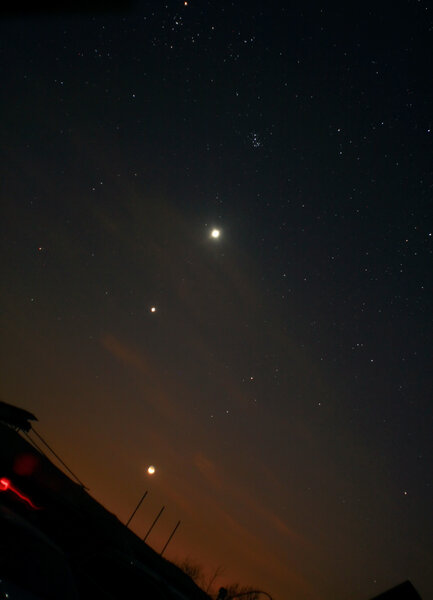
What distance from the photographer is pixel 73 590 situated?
350 cm

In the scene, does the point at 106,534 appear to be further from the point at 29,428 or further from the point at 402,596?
the point at 402,596

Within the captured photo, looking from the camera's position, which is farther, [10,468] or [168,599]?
[10,468]

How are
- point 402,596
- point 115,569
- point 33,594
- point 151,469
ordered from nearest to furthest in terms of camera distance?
point 33,594
point 115,569
point 402,596
point 151,469

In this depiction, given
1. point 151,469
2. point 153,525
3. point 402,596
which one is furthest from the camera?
point 153,525

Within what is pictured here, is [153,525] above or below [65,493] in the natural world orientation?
above

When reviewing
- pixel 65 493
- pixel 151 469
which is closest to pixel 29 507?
pixel 65 493

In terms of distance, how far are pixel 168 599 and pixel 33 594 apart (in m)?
3.06

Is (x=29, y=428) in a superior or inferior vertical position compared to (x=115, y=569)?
superior

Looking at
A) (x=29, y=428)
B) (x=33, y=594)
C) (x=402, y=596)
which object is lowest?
(x=33, y=594)

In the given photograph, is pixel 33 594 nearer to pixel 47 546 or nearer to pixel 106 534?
pixel 47 546

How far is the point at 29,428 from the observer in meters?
12.4

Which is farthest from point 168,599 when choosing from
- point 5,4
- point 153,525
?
point 153,525

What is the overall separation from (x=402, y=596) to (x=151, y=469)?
14337 mm

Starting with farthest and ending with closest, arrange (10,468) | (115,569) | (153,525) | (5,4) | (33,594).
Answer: (153,525)
(10,468)
(5,4)
(115,569)
(33,594)
